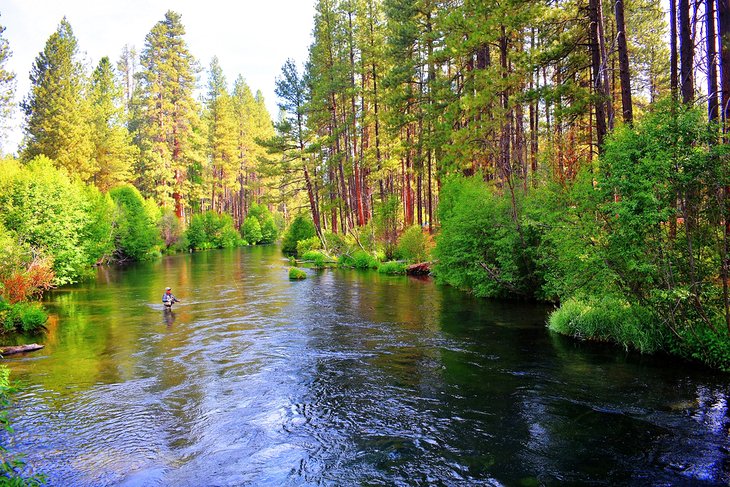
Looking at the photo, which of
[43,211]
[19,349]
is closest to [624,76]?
[19,349]

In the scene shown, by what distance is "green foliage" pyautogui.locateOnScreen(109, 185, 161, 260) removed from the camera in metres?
38.5

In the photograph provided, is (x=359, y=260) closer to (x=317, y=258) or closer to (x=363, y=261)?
(x=363, y=261)

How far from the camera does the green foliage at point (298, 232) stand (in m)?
47.9

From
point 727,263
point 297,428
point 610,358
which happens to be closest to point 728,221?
A: point 727,263

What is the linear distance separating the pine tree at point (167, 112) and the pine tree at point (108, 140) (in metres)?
→ 4.49

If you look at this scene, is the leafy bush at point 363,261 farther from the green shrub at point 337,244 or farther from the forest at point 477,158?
the green shrub at point 337,244

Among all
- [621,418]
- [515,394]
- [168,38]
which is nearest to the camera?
[621,418]

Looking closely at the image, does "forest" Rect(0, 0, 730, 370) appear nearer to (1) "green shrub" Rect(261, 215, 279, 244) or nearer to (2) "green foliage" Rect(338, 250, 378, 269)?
(2) "green foliage" Rect(338, 250, 378, 269)

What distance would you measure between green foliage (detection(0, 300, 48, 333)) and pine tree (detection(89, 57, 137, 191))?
31.7 m

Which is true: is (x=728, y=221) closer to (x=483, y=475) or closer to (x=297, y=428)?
(x=483, y=475)

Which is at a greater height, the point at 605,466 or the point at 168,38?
the point at 168,38

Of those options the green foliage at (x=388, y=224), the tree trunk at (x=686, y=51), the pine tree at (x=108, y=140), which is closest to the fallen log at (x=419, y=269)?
the green foliage at (x=388, y=224)

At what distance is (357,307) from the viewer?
17609mm

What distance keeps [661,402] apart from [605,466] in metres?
2.64
